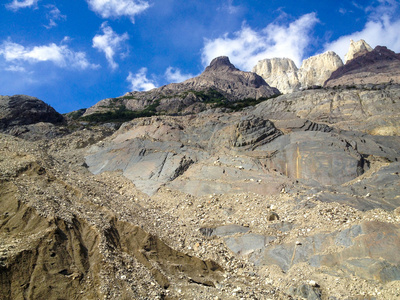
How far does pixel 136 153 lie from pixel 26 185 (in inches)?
415

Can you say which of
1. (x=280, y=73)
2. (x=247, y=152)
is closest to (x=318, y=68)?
(x=280, y=73)

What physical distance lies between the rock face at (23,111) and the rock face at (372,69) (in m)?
64.6

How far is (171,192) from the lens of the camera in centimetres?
1844

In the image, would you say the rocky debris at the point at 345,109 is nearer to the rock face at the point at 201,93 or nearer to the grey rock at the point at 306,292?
the grey rock at the point at 306,292

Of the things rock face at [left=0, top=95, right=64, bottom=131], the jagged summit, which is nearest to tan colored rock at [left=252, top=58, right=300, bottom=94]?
the jagged summit

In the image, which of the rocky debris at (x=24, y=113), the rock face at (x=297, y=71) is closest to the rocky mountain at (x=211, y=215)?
the rocky debris at (x=24, y=113)

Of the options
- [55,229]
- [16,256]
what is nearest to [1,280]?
[16,256]

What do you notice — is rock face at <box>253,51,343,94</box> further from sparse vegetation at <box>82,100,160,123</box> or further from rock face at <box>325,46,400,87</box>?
sparse vegetation at <box>82,100,160,123</box>

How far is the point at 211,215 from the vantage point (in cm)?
1575

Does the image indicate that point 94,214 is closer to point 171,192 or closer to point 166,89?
point 171,192

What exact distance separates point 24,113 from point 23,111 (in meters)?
0.47

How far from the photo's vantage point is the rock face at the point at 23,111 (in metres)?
38.8

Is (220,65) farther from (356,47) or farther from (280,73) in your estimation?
(356,47)

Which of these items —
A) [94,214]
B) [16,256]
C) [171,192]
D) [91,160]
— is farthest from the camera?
[91,160]
